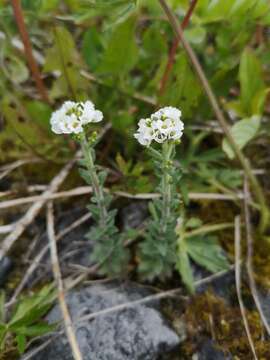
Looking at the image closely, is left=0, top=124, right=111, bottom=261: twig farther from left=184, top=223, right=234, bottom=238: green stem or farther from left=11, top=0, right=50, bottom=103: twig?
left=184, top=223, right=234, bottom=238: green stem

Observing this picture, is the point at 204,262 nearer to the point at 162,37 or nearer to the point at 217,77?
the point at 217,77

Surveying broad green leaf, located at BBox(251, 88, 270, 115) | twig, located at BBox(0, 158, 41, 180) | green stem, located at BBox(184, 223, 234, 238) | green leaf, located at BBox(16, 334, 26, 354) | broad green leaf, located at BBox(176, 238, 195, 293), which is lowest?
green leaf, located at BBox(16, 334, 26, 354)

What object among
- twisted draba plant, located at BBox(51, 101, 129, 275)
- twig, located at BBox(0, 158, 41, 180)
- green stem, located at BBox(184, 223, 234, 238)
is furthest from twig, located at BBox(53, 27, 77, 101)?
green stem, located at BBox(184, 223, 234, 238)

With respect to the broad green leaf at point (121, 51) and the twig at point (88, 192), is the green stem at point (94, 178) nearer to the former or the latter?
the twig at point (88, 192)

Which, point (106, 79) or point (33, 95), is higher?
point (33, 95)

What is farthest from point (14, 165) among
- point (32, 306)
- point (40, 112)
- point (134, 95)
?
point (32, 306)

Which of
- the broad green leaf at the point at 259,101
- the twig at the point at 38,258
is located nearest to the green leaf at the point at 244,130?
the broad green leaf at the point at 259,101

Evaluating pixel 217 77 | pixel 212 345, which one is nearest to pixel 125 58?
pixel 217 77
